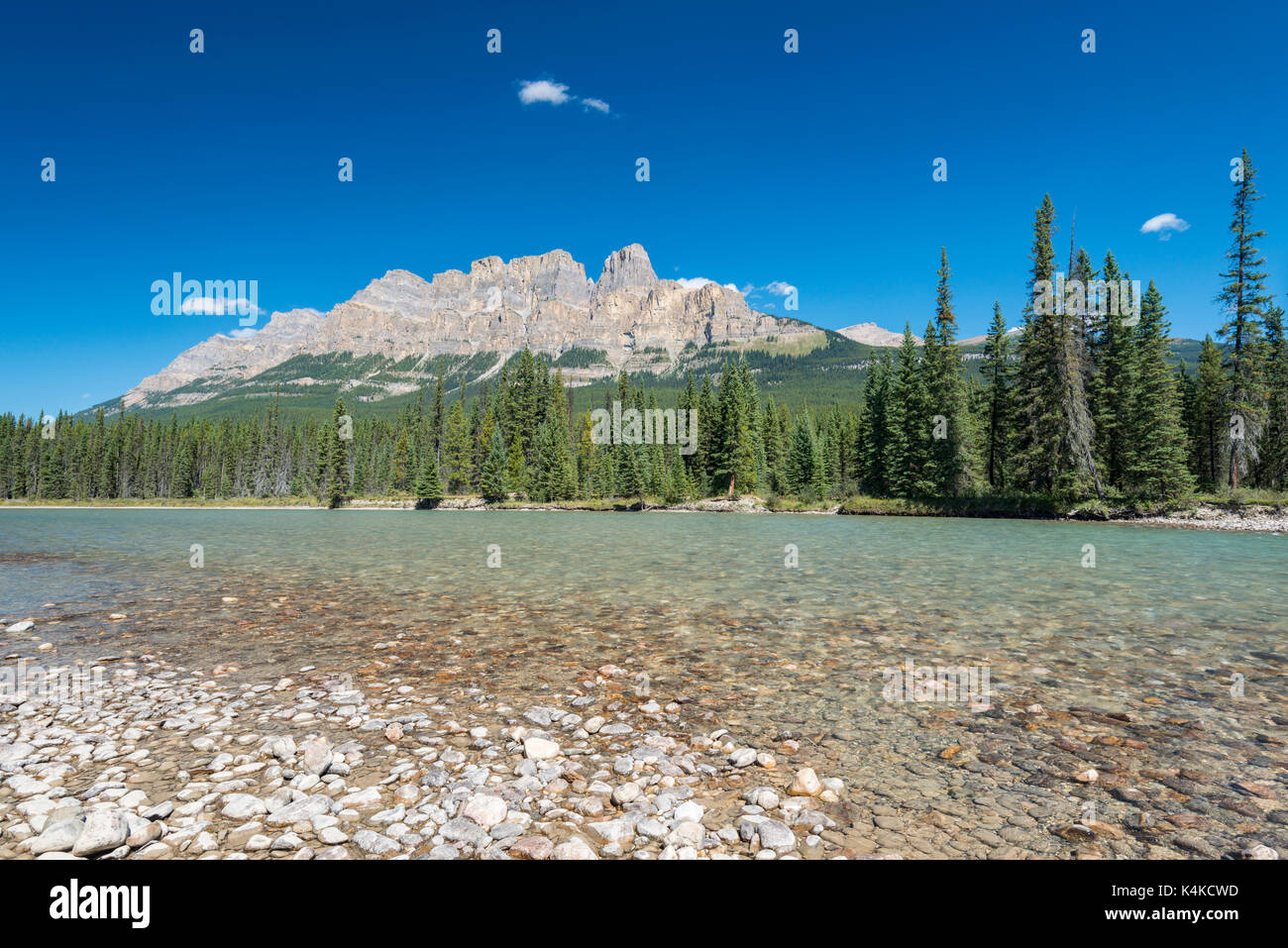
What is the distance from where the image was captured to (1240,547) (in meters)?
26.9

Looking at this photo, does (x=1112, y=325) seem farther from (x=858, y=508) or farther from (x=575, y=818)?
(x=575, y=818)

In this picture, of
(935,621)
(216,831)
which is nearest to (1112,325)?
(935,621)

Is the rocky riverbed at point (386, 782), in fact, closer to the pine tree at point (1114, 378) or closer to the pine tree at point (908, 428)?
the pine tree at point (1114, 378)

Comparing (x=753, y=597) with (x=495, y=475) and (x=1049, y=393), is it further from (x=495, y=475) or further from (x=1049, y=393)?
(x=495, y=475)

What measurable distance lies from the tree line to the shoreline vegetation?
1368 mm

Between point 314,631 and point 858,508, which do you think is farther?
point 858,508

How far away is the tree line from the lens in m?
45.1

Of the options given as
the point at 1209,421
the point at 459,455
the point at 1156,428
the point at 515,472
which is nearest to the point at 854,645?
the point at 1156,428

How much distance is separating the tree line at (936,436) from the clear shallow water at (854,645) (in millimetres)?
29852

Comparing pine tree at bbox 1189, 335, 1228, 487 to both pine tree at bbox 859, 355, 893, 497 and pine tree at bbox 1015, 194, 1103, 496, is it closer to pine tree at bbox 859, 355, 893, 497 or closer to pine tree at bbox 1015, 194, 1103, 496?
pine tree at bbox 1015, 194, 1103, 496

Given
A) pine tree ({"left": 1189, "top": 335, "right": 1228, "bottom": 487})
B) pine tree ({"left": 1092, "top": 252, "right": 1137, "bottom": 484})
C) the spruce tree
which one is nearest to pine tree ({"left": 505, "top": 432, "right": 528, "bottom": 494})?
the spruce tree

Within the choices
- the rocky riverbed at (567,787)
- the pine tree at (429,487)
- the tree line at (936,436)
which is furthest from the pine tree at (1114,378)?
the pine tree at (429,487)

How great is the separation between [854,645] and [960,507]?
53129 millimetres
